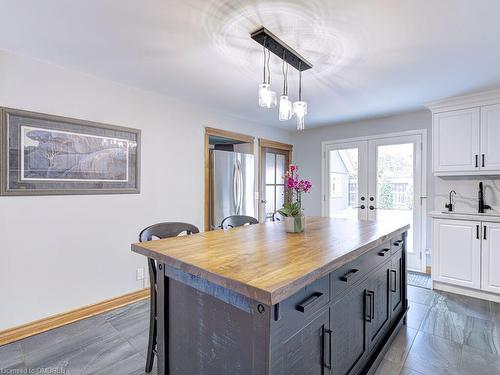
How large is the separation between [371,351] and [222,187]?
268cm

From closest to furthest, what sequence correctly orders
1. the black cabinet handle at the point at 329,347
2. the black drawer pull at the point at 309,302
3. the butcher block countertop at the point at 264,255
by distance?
the butcher block countertop at the point at 264,255
the black drawer pull at the point at 309,302
the black cabinet handle at the point at 329,347

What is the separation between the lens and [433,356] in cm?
200

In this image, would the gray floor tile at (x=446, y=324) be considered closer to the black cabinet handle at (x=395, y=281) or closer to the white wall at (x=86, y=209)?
the black cabinet handle at (x=395, y=281)

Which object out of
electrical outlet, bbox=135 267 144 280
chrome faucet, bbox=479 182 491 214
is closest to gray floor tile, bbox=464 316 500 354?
chrome faucet, bbox=479 182 491 214

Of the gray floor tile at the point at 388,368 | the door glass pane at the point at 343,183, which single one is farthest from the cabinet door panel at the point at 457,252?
the gray floor tile at the point at 388,368

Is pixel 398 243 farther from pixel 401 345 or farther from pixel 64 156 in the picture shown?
pixel 64 156

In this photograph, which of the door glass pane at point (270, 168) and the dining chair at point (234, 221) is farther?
the door glass pane at point (270, 168)

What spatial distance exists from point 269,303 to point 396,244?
1865mm

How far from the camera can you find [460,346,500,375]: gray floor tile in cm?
183

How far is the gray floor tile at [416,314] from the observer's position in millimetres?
2477

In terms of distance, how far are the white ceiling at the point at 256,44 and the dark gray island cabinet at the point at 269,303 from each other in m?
1.43

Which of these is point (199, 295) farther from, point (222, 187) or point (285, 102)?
point (222, 187)

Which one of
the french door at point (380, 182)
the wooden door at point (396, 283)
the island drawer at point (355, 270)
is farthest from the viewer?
the french door at point (380, 182)

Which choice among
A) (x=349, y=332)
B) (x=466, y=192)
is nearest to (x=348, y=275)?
(x=349, y=332)
